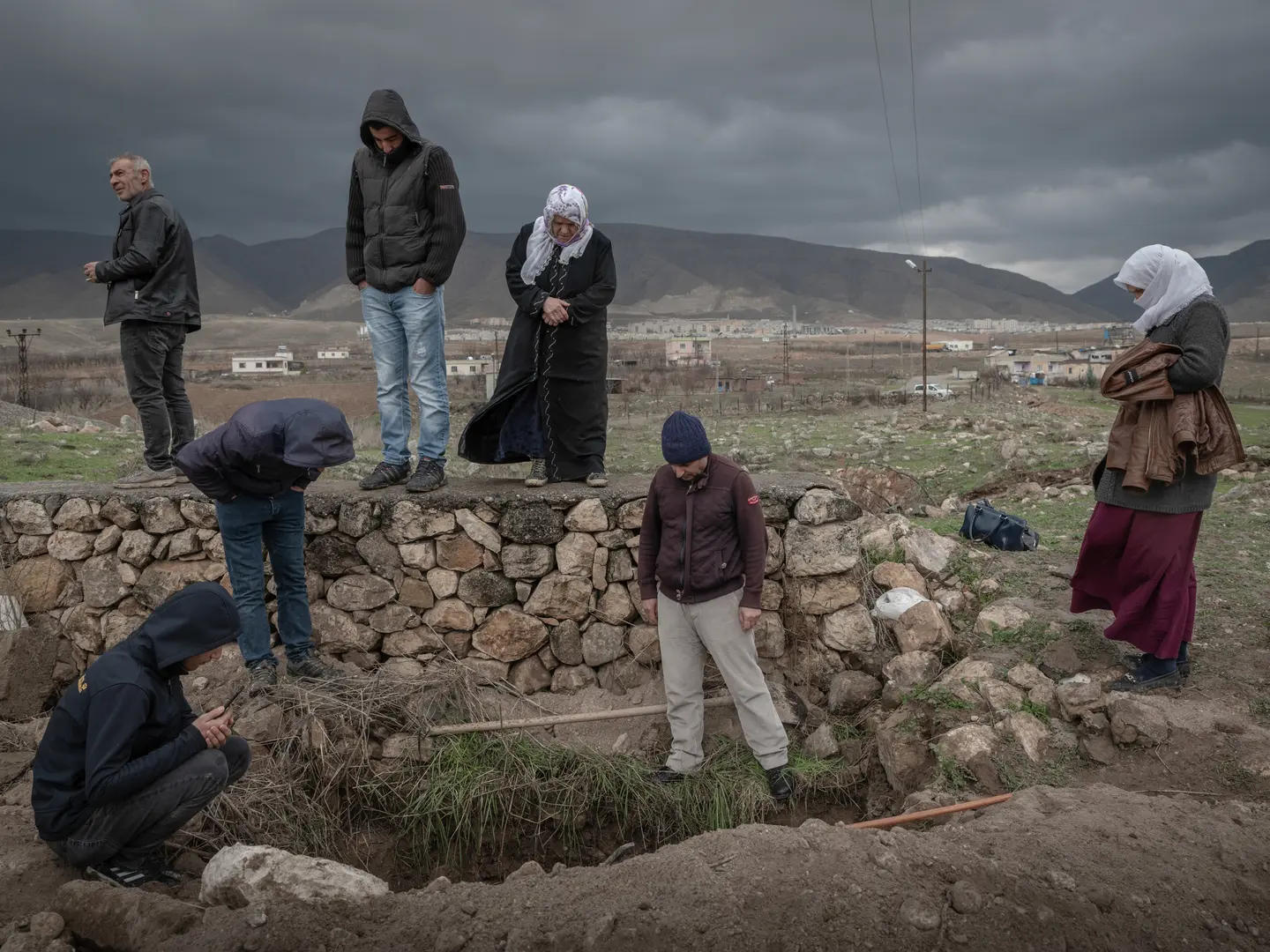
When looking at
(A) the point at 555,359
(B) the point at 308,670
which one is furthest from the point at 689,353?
(B) the point at 308,670

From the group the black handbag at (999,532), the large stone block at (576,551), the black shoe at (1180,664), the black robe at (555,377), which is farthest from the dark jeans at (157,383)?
the black handbag at (999,532)

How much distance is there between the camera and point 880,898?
3061mm

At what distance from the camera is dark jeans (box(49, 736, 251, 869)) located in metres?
3.48

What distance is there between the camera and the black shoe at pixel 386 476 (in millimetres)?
5375

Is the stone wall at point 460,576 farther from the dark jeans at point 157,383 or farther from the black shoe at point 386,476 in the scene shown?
the dark jeans at point 157,383

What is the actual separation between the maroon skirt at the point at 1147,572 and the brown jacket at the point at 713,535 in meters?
1.76

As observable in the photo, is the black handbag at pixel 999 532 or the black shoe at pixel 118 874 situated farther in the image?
the black handbag at pixel 999 532

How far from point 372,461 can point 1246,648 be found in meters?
8.72

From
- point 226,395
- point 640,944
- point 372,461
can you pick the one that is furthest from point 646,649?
point 226,395

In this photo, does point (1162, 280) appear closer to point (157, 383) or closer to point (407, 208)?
point (407, 208)

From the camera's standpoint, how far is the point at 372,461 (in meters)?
10.6

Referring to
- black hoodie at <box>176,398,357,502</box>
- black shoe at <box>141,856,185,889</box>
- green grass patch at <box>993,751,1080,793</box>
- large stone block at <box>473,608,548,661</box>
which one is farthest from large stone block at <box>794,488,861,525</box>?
black shoe at <box>141,856,185,889</box>

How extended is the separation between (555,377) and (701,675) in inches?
76.2

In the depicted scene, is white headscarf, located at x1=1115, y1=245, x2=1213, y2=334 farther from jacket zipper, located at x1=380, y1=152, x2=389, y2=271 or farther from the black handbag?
jacket zipper, located at x1=380, y1=152, x2=389, y2=271
